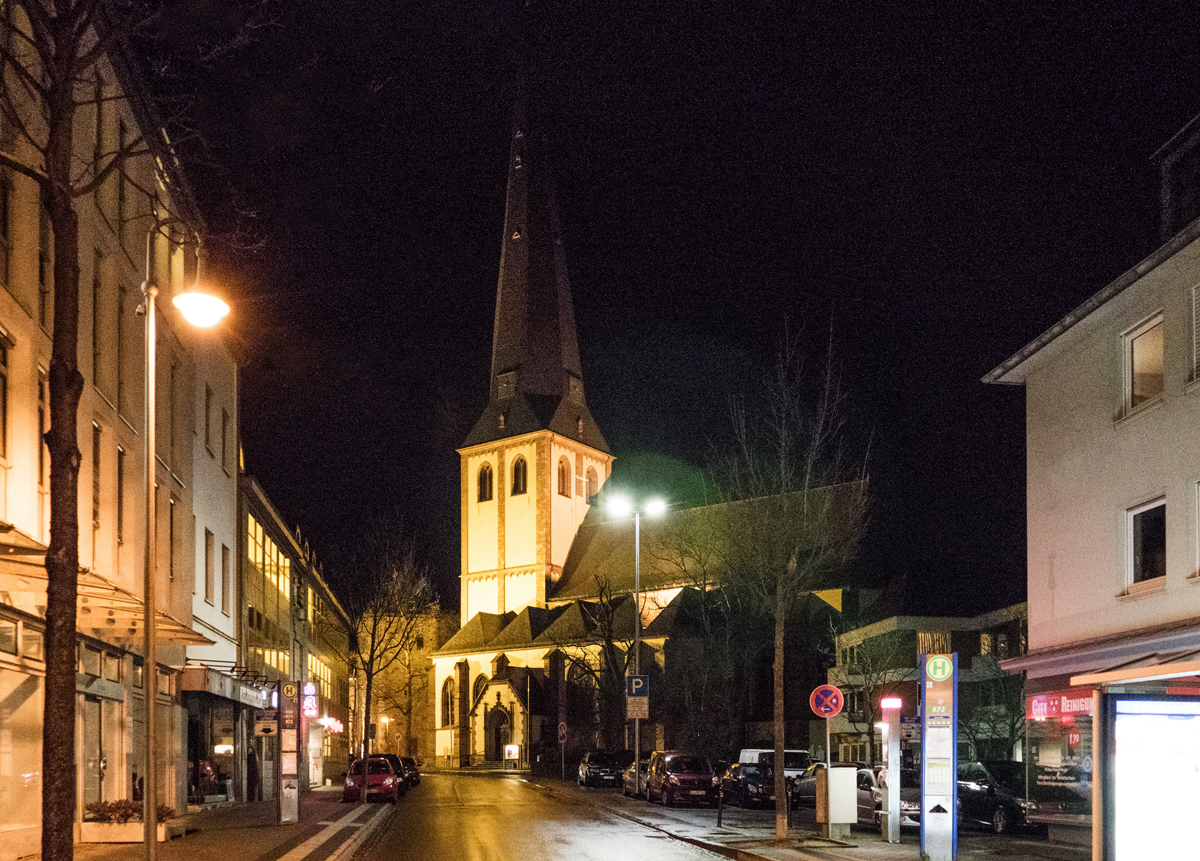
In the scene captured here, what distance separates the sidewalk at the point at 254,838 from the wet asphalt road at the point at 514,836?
561 millimetres

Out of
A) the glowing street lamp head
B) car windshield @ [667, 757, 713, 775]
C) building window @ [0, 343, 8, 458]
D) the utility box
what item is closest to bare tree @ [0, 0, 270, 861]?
the glowing street lamp head

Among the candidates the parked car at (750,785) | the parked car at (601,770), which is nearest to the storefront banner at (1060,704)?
the parked car at (750,785)

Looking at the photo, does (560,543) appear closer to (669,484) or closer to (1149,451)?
(669,484)

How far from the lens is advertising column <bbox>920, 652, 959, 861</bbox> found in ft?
Result: 57.2

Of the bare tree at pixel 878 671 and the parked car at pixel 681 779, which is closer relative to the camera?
the parked car at pixel 681 779

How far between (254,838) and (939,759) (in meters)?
12.2

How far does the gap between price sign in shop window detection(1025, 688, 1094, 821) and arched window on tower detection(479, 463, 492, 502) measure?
75135mm

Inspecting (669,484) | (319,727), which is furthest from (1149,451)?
(669,484)

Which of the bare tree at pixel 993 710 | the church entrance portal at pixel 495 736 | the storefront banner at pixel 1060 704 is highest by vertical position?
the storefront banner at pixel 1060 704

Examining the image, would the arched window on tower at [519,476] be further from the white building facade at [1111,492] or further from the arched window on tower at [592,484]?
the white building facade at [1111,492]

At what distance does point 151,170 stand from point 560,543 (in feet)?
233

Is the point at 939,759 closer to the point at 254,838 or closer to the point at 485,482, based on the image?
the point at 254,838

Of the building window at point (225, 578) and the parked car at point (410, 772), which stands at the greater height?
the building window at point (225, 578)

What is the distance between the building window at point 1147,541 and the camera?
2064cm
